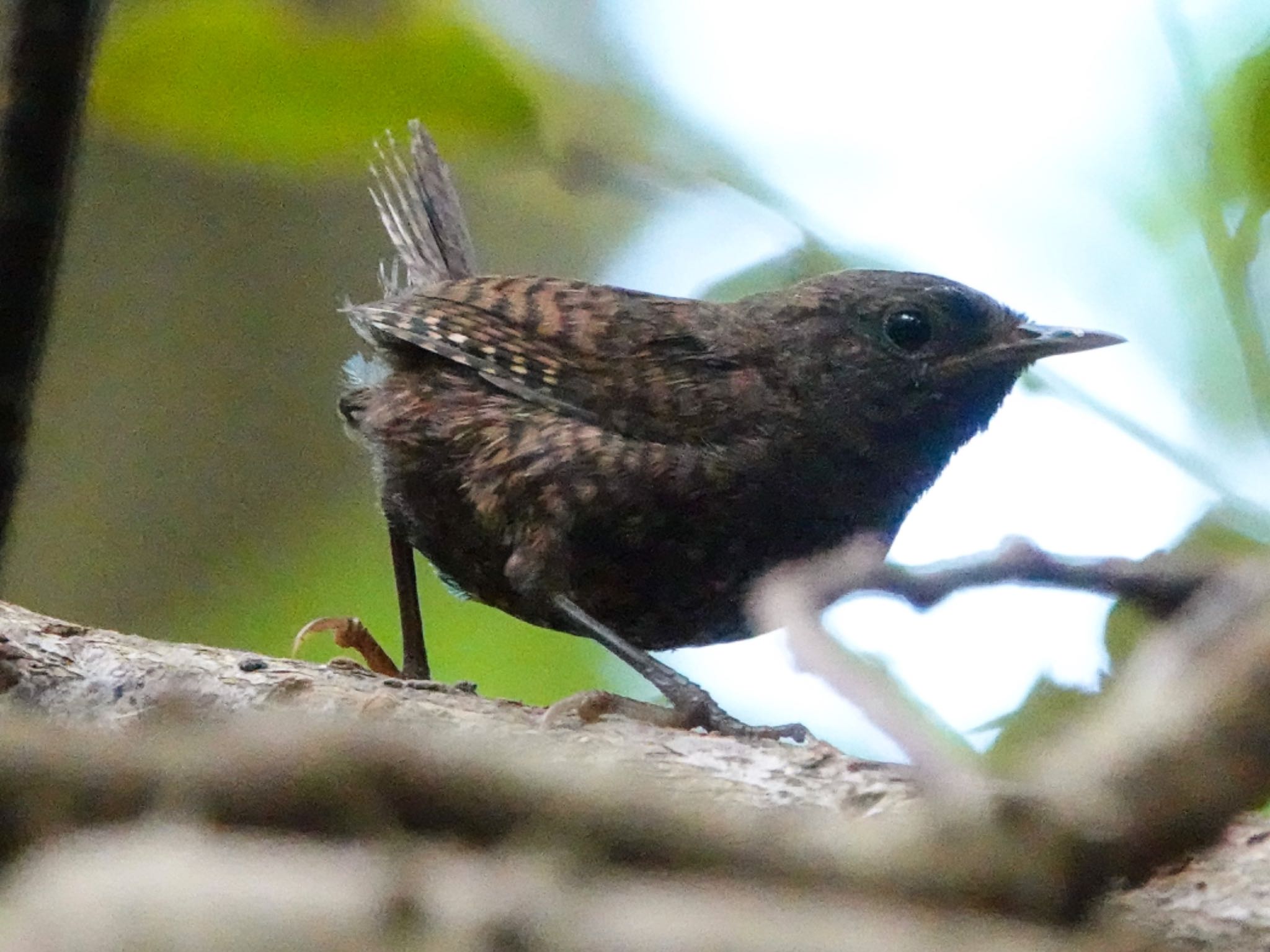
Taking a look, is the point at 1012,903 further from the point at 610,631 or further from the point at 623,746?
the point at 610,631

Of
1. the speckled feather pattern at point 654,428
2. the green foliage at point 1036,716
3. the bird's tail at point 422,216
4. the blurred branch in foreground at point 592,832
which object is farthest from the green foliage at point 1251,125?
the bird's tail at point 422,216

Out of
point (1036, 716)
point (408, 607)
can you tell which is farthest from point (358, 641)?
point (1036, 716)

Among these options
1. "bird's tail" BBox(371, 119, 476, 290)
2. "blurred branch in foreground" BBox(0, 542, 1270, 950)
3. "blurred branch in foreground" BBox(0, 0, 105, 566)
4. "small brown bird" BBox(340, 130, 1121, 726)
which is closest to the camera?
"blurred branch in foreground" BBox(0, 542, 1270, 950)

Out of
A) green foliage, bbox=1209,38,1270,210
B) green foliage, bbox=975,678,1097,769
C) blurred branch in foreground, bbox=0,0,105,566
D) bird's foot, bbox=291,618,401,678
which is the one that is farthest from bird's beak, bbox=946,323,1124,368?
blurred branch in foreground, bbox=0,0,105,566

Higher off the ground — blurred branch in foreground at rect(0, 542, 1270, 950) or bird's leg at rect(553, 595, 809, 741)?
bird's leg at rect(553, 595, 809, 741)

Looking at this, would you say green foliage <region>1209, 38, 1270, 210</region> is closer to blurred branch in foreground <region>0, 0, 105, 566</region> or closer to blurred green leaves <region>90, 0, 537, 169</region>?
blurred green leaves <region>90, 0, 537, 169</region>

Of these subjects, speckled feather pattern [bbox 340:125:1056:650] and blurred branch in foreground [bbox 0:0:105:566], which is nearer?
blurred branch in foreground [bbox 0:0:105:566]

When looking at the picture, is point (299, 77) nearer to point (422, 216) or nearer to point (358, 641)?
point (358, 641)

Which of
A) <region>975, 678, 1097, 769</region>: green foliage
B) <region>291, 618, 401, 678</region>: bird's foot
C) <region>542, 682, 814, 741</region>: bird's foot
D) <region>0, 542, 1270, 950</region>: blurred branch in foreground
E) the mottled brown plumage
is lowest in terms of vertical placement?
<region>0, 542, 1270, 950</region>: blurred branch in foreground
